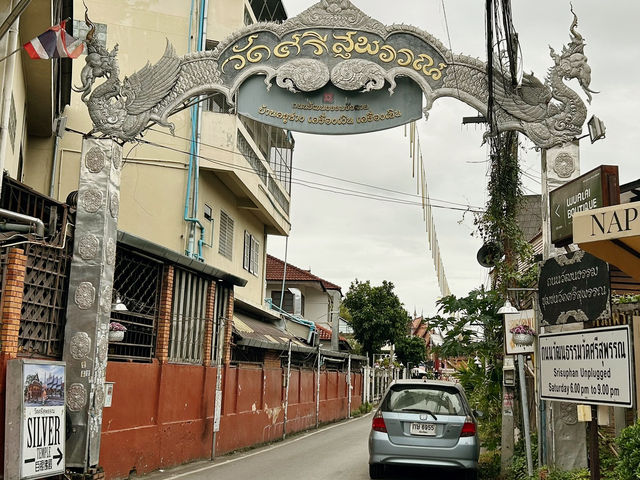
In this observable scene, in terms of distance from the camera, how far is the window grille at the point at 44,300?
9516 mm

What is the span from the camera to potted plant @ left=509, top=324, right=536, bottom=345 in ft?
31.8

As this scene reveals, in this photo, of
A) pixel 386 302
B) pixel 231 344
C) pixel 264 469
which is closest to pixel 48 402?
pixel 264 469

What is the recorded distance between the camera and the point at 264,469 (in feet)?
44.6

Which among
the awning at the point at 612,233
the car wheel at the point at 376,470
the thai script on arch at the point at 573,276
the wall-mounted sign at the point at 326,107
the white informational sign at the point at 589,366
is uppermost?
the wall-mounted sign at the point at 326,107

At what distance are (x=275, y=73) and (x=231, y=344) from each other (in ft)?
27.0

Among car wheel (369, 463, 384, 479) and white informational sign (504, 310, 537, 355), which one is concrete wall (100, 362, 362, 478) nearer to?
car wheel (369, 463, 384, 479)

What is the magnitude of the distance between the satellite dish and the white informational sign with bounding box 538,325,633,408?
671 cm

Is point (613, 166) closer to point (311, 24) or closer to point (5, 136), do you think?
point (311, 24)

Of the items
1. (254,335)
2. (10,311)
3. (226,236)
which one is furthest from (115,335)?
(226,236)

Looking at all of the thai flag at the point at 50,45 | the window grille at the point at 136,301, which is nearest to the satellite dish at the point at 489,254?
the window grille at the point at 136,301

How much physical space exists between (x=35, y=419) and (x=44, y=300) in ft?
5.73

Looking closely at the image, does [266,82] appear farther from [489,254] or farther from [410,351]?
[410,351]

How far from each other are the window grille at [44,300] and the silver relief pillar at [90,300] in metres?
0.20

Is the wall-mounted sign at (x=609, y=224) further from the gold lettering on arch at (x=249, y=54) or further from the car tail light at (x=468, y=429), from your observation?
the gold lettering on arch at (x=249, y=54)
